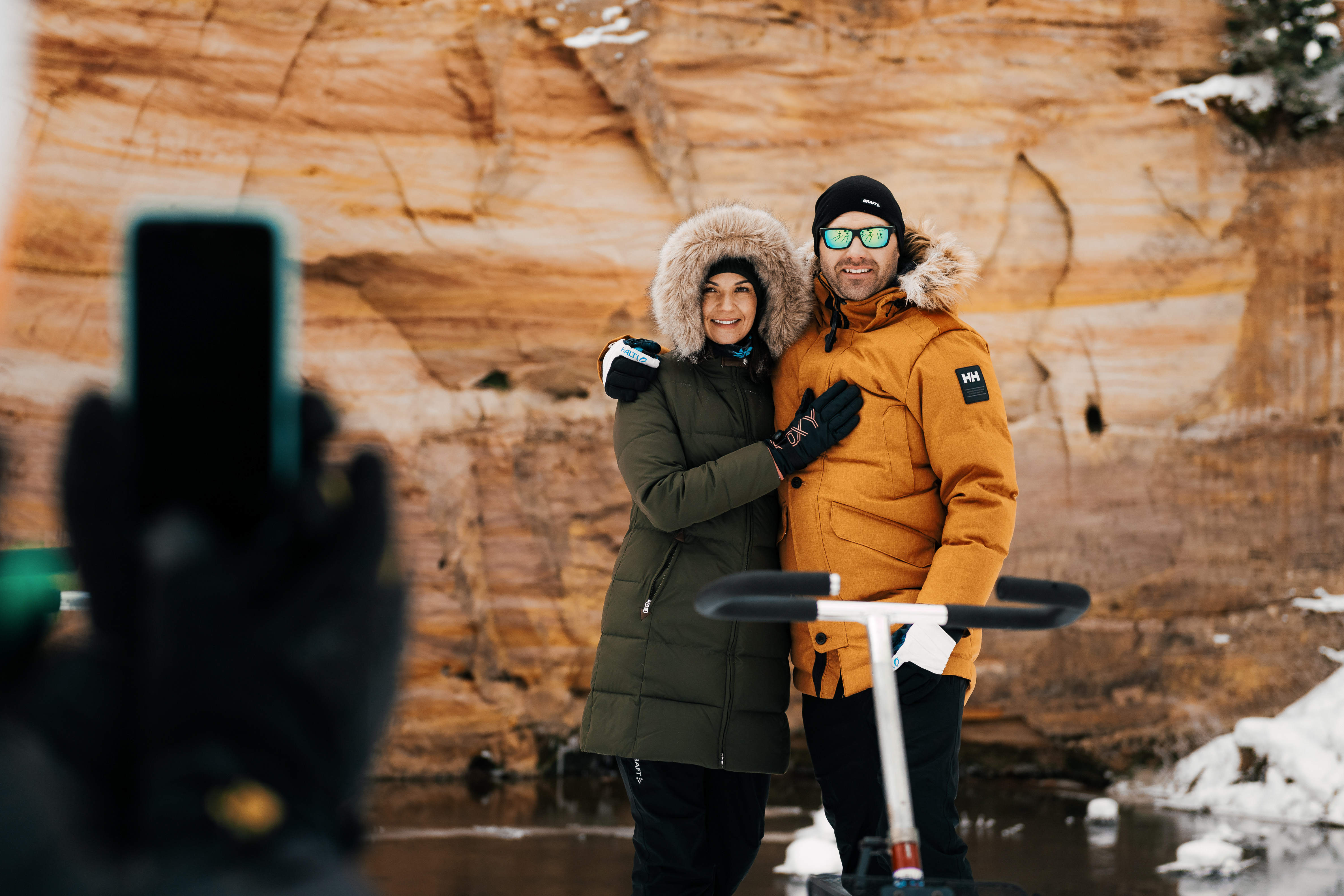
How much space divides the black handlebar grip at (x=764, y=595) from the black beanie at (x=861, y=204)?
101 cm

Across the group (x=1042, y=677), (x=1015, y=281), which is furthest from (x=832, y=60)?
(x=1042, y=677)

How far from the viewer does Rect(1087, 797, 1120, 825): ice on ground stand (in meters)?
4.04

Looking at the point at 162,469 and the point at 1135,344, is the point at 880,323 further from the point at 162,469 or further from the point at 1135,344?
the point at 1135,344

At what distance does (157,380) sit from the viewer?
1.62 ft

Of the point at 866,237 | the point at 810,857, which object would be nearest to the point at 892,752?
the point at 866,237

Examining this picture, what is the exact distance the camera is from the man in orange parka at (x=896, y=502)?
1825mm

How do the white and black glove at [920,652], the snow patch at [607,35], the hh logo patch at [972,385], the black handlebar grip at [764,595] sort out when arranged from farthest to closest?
the snow patch at [607,35] < the hh logo patch at [972,385] < the white and black glove at [920,652] < the black handlebar grip at [764,595]

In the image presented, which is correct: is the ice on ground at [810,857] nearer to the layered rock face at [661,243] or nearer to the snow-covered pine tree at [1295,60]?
the layered rock face at [661,243]

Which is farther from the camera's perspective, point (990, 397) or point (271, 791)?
point (990, 397)

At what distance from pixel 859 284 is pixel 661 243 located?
3258 mm

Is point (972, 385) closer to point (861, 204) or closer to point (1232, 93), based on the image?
point (861, 204)

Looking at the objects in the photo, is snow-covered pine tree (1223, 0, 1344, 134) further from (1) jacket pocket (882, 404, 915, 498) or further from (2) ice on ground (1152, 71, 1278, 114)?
(1) jacket pocket (882, 404, 915, 498)

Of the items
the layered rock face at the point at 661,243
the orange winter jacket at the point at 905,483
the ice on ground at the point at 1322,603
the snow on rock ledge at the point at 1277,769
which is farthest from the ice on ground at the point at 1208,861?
the orange winter jacket at the point at 905,483

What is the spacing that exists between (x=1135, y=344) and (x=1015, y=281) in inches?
25.4
